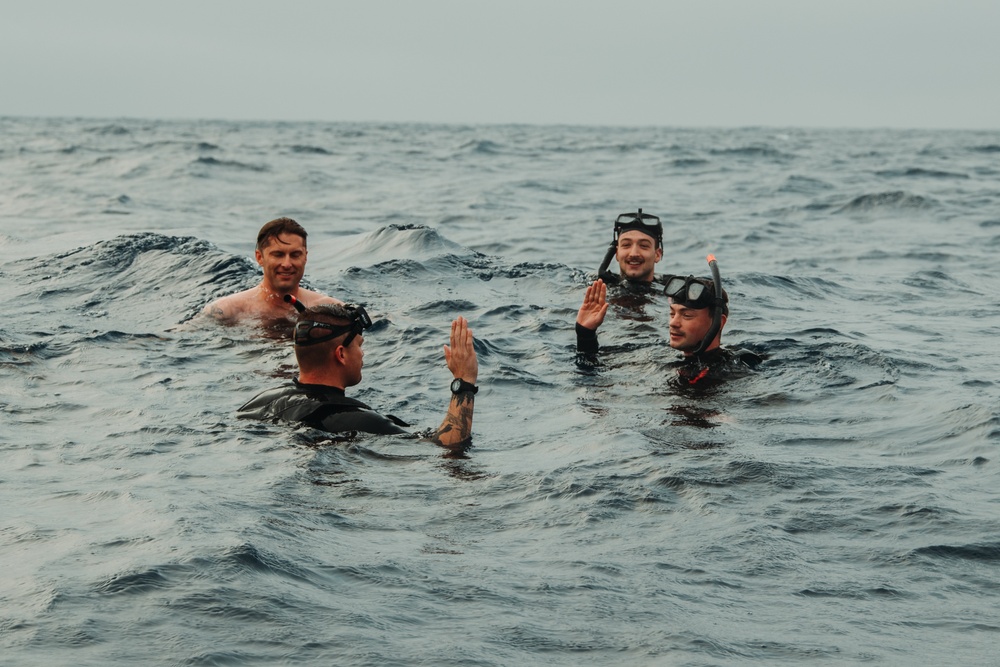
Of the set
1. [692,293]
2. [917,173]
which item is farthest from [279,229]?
[917,173]

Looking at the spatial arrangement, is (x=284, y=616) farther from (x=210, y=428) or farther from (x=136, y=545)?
(x=210, y=428)

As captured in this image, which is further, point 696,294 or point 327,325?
point 696,294

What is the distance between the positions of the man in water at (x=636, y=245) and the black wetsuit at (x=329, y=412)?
5.45 m

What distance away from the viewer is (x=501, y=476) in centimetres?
685

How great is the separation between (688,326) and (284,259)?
12.3 feet

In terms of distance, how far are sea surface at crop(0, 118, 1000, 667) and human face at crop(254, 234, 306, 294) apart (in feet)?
1.95

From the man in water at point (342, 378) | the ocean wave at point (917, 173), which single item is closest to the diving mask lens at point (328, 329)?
the man in water at point (342, 378)

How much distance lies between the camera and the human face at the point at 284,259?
10391mm

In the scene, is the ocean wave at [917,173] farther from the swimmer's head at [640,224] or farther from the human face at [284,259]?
the human face at [284,259]

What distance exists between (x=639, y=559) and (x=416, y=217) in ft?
55.0

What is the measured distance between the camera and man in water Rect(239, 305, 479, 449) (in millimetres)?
6906

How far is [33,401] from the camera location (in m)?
8.42

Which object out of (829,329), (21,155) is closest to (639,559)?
(829,329)

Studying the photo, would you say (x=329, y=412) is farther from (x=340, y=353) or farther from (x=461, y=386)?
(x=461, y=386)
